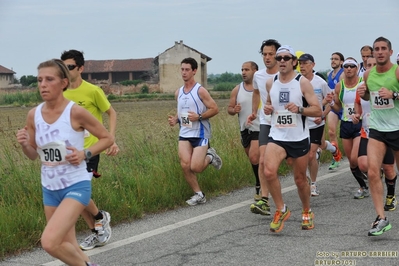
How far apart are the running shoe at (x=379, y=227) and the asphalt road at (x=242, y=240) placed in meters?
0.07

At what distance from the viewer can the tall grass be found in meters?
7.14

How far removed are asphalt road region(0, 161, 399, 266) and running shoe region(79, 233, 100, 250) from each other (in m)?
0.11

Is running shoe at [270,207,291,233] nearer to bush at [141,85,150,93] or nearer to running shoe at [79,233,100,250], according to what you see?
running shoe at [79,233,100,250]

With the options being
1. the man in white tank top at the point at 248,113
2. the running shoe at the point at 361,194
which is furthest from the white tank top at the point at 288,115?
the running shoe at the point at 361,194

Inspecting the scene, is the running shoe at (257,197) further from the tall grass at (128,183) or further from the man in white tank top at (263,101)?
the tall grass at (128,183)

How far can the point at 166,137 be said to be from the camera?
11.5 m

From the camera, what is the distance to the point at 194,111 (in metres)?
9.32

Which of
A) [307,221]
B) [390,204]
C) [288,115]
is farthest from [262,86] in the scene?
[390,204]

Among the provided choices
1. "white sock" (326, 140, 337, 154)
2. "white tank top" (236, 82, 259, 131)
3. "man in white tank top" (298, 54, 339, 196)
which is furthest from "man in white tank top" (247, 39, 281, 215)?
"white sock" (326, 140, 337, 154)

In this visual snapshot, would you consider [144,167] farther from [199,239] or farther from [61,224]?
[61,224]

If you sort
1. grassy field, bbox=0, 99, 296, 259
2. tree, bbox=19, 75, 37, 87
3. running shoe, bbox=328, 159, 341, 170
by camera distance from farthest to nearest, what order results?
1. tree, bbox=19, 75, 37, 87
2. running shoe, bbox=328, 159, 341, 170
3. grassy field, bbox=0, 99, 296, 259

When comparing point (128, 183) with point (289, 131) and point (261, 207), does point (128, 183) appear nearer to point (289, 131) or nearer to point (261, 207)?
point (261, 207)

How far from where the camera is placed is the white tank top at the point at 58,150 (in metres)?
5.10

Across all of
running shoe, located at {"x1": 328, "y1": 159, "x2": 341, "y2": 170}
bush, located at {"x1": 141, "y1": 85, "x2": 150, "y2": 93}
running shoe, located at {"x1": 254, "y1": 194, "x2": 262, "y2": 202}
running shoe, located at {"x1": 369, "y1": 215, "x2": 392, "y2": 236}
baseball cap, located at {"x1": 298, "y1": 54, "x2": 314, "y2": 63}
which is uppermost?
baseball cap, located at {"x1": 298, "y1": 54, "x2": 314, "y2": 63}
